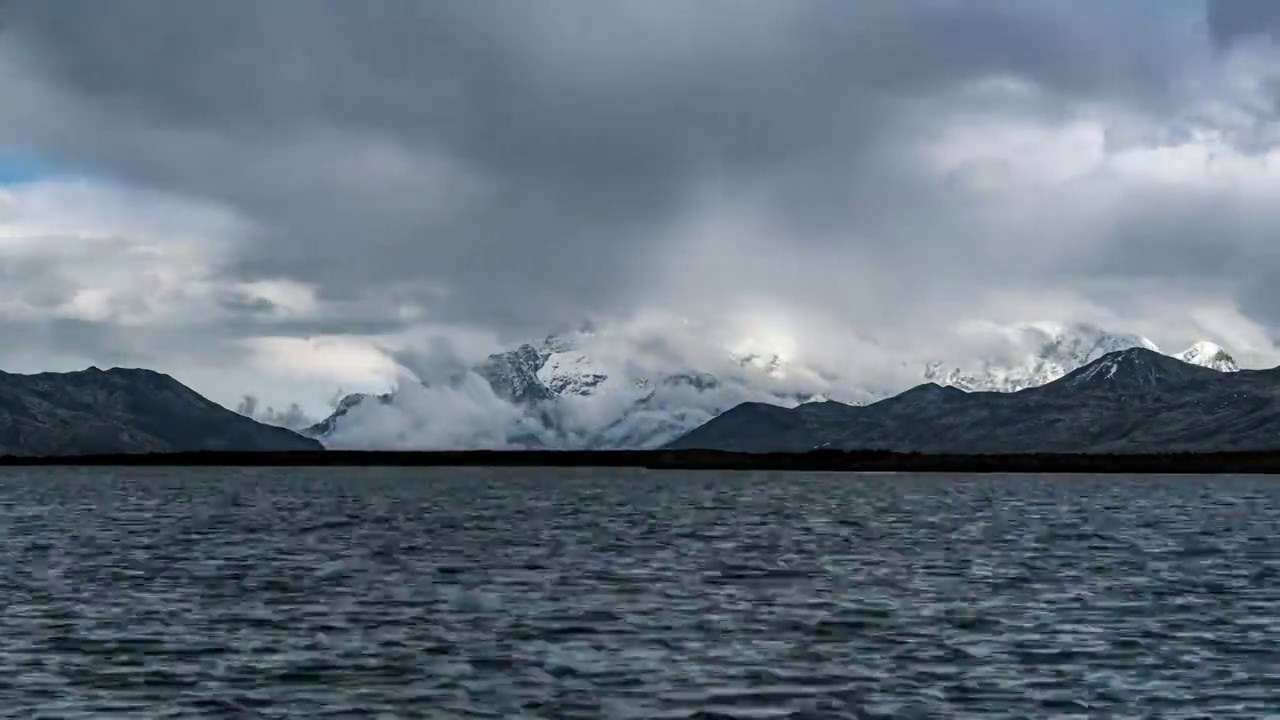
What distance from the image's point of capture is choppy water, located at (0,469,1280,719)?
145 ft

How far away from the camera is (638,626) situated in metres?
60.2

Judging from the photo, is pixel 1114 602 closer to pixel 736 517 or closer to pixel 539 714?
pixel 539 714

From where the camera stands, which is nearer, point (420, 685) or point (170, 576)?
point (420, 685)

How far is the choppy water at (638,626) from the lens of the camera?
44094 millimetres

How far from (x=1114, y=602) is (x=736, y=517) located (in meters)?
90.5

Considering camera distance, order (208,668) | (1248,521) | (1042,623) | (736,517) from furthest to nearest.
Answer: (736,517)
(1248,521)
(1042,623)
(208,668)

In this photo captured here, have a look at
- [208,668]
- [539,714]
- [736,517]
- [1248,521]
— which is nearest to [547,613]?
[208,668]

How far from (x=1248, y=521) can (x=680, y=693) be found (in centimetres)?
11901

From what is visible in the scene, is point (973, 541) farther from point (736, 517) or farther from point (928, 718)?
point (928, 718)

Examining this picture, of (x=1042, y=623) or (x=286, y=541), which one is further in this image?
(x=286, y=541)

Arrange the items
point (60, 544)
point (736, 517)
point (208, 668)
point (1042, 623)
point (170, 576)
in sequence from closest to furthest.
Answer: point (208, 668)
point (1042, 623)
point (170, 576)
point (60, 544)
point (736, 517)

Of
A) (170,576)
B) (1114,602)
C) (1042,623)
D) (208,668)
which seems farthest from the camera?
(170,576)

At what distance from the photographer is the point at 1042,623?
61094 mm

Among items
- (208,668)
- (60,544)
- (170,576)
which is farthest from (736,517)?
(208,668)
